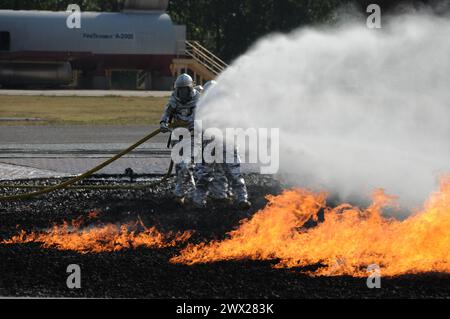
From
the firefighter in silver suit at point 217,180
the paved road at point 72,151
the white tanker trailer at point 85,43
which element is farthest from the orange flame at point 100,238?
the white tanker trailer at point 85,43

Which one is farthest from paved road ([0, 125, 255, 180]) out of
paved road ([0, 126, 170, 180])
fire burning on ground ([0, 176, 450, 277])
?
fire burning on ground ([0, 176, 450, 277])

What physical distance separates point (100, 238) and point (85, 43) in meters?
40.5

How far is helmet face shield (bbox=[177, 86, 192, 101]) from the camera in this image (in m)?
Result: 13.3

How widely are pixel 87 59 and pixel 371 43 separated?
1478 inches

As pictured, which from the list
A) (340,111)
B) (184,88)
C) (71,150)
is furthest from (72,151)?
(184,88)

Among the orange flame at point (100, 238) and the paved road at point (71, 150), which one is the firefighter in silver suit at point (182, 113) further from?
the paved road at point (71, 150)

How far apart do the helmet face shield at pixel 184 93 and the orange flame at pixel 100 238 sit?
248 cm

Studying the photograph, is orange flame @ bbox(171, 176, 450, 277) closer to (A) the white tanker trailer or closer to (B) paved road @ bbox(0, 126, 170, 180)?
(B) paved road @ bbox(0, 126, 170, 180)

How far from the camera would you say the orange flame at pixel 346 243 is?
9.01 m

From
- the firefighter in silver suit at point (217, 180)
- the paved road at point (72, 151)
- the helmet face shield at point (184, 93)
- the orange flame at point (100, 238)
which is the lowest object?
the orange flame at point (100, 238)

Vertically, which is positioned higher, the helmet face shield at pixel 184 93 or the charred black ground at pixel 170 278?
the helmet face shield at pixel 184 93

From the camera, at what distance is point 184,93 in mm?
13344

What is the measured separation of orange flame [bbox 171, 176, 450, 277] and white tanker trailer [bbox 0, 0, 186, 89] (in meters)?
39.9
